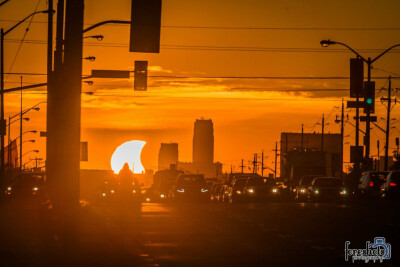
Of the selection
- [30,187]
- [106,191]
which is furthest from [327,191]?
[30,187]

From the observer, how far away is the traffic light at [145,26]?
21.4 metres

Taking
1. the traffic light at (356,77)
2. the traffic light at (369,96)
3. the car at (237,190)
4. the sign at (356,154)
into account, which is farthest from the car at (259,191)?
the traffic light at (356,77)

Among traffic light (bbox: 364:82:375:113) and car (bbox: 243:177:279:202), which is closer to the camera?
traffic light (bbox: 364:82:375:113)

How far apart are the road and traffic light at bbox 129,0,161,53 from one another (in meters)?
4.84

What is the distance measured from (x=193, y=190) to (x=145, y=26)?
30.6 metres

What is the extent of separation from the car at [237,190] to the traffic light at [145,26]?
1227 inches

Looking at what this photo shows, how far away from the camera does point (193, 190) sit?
51.6 meters

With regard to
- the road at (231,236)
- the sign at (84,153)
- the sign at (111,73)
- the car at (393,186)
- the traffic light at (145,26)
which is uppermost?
the traffic light at (145,26)

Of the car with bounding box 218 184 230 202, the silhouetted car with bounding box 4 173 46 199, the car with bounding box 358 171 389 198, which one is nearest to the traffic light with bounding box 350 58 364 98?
the silhouetted car with bounding box 4 173 46 199

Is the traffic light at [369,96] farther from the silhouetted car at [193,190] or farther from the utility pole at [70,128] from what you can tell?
the utility pole at [70,128]

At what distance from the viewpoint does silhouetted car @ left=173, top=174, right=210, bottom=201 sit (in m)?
51.4

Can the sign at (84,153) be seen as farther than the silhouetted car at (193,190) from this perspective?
Yes

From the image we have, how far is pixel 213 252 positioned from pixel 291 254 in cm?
169

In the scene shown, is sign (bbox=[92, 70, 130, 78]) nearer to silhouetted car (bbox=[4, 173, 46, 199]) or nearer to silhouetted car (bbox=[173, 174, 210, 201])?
silhouetted car (bbox=[4, 173, 46, 199])
